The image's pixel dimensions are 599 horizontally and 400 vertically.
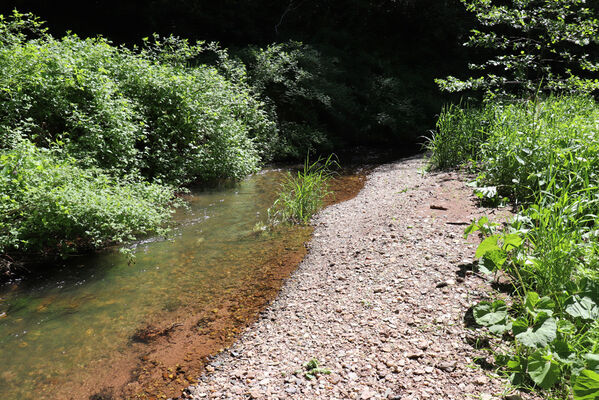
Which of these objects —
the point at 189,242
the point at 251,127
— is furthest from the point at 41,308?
the point at 251,127

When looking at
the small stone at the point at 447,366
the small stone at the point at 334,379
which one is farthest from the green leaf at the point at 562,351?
the small stone at the point at 334,379

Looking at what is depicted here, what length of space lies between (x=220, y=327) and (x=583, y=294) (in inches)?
110

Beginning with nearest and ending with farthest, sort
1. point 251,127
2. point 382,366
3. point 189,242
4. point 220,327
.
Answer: point 382,366 → point 220,327 → point 189,242 → point 251,127

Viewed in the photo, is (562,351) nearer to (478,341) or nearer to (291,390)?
(478,341)

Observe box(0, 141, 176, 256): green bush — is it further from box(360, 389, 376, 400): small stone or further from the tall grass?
the tall grass

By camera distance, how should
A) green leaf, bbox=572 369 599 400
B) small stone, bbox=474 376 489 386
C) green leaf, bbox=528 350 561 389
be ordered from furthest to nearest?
small stone, bbox=474 376 489 386 → green leaf, bbox=528 350 561 389 → green leaf, bbox=572 369 599 400

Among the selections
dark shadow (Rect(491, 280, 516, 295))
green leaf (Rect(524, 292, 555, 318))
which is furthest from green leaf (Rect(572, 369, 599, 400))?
dark shadow (Rect(491, 280, 516, 295))

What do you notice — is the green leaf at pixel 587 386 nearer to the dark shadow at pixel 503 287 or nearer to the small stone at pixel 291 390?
the dark shadow at pixel 503 287

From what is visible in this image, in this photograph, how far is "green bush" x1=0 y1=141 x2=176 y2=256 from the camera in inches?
167

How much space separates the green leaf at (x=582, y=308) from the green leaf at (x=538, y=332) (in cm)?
12

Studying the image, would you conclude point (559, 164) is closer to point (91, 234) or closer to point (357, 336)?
point (357, 336)

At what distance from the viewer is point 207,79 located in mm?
8219

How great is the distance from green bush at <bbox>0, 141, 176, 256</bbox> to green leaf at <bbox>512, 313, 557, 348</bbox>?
14.0 feet

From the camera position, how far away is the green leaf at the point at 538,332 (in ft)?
6.88
